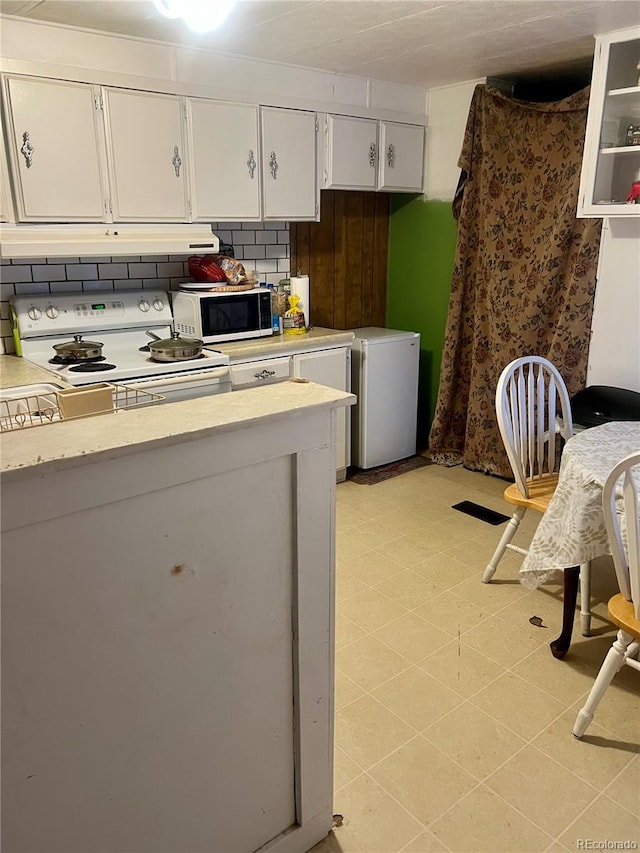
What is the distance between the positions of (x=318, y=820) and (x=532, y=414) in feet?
5.78

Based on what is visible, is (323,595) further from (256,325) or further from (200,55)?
(200,55)

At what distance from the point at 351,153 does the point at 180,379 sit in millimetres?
1824

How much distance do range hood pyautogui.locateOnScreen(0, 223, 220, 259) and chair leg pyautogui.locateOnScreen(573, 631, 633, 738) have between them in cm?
248

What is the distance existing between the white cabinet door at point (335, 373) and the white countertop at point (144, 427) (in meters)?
2.15

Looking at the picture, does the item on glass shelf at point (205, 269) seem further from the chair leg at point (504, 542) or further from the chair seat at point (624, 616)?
the chair seat at point (624, 616)

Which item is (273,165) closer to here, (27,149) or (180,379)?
(27,149)

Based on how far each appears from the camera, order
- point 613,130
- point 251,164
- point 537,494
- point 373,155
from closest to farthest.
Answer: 1. point 537,494
2. point 613,130
3. point 251,164
4. point 373,155

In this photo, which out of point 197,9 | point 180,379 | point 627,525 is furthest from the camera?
point 180,379

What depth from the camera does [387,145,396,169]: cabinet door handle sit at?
152 inches

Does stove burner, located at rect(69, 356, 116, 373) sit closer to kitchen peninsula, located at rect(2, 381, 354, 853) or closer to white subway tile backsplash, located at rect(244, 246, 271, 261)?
white subway tile backsplash, located at rect(244, 246, 271, 261)

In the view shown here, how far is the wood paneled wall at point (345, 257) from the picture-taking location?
4.05 m

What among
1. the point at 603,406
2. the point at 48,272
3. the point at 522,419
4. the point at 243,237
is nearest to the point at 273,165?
the point at 243,237

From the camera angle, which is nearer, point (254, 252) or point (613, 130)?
point (613, 130)

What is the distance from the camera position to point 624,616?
5.85ft
